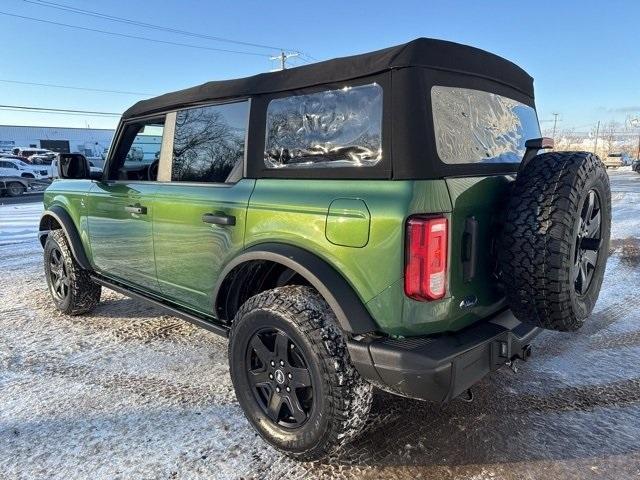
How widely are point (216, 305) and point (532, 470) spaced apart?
6.21ft

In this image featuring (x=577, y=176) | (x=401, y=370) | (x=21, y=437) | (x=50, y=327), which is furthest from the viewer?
(x=50, y=327)

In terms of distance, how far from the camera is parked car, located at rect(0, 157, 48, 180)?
67.6ft

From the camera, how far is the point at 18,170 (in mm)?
21406

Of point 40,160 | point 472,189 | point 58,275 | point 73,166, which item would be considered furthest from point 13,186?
point 472,189

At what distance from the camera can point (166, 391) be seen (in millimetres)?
3012

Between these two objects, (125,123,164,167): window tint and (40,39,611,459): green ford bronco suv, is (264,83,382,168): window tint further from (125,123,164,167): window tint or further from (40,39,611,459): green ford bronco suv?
(125,123,164,167): window tint

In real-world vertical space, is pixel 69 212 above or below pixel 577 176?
below

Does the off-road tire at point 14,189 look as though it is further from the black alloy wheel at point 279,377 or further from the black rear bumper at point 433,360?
the black rear bumper at point 433,360

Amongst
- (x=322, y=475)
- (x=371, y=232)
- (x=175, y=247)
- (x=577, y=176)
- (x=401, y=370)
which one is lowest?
(x=322, y=475)

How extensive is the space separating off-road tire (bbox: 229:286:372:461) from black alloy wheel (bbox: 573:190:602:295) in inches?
46.2

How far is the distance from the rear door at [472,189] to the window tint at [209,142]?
1.18 m

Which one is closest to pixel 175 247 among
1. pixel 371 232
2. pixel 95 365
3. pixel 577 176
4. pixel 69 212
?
pixel 95 365

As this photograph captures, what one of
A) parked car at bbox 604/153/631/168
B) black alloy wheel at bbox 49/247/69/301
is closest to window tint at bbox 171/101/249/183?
black alloy wheel at bbox 49/247/69/301

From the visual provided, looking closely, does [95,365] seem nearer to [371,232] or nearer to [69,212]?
[69,212]
